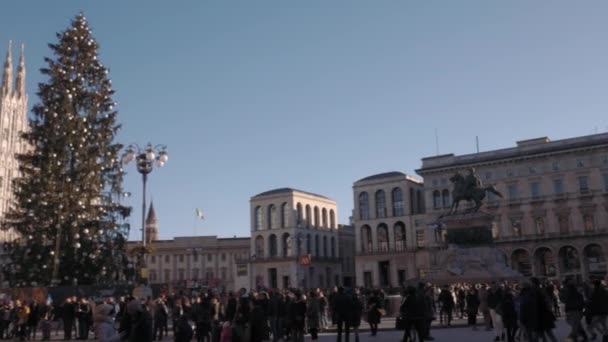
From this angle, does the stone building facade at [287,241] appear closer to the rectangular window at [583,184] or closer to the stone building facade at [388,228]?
the stone building facade at [388,228]

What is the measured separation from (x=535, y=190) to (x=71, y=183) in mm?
54941

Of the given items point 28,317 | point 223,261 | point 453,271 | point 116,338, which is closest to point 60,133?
point 28,317

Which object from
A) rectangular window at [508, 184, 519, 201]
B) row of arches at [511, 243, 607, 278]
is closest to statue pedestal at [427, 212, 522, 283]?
row of arches at [511, 243, 607, 278]

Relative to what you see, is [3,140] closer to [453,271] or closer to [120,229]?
[120,229]

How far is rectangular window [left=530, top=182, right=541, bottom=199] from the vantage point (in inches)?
2758

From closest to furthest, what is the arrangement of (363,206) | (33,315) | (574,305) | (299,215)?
(574,305) < (33,315) < (363,206) < (299,215)

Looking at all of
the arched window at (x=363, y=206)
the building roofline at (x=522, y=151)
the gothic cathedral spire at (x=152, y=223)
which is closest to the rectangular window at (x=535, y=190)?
the building roofline at (x=522, y=151)

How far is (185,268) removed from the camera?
105000 millimetres

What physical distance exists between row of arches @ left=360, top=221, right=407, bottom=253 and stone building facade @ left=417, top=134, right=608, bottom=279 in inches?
551

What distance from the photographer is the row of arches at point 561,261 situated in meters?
64.9

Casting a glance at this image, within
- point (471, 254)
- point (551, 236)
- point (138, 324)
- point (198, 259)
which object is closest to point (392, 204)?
point (551, 236)

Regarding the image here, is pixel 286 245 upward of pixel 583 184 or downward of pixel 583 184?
downward

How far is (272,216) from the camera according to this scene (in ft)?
303

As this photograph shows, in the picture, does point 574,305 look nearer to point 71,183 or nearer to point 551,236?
point 71,183
